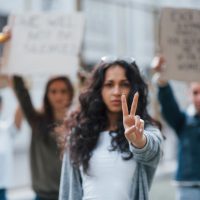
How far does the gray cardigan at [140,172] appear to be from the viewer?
268cm

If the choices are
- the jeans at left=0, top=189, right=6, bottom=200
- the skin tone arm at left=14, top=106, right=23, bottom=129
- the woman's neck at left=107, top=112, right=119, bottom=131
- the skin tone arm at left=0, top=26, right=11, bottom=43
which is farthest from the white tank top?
the skin tone arm at left=14, top=106, right=23, bottom=129

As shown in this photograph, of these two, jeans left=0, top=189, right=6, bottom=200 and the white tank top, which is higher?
the white tank top

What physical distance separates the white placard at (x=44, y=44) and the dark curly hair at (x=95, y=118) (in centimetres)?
126

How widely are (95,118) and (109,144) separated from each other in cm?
18

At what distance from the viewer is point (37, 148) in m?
4.12

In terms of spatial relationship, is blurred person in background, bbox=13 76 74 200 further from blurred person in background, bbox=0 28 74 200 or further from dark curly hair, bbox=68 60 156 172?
dark curly hair, bbox=68 60 156 172

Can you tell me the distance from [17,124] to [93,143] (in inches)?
68.3

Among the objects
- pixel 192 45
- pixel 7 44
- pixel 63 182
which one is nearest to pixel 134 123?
pixel 63 182

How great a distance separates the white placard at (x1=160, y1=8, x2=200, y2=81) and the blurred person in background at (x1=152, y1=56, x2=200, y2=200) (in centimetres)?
14

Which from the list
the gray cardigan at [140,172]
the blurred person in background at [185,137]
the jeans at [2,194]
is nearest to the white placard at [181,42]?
the blurred person in background at [185,137]

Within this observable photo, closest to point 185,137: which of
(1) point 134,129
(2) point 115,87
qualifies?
(2) point 115,87

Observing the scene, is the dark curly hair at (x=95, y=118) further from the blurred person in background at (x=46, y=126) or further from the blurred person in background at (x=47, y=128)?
the blurred person in background at (x=47, y=128)

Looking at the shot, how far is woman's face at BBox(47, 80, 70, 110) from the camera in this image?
4.26 metres

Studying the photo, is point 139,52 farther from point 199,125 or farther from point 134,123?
point 134,123
